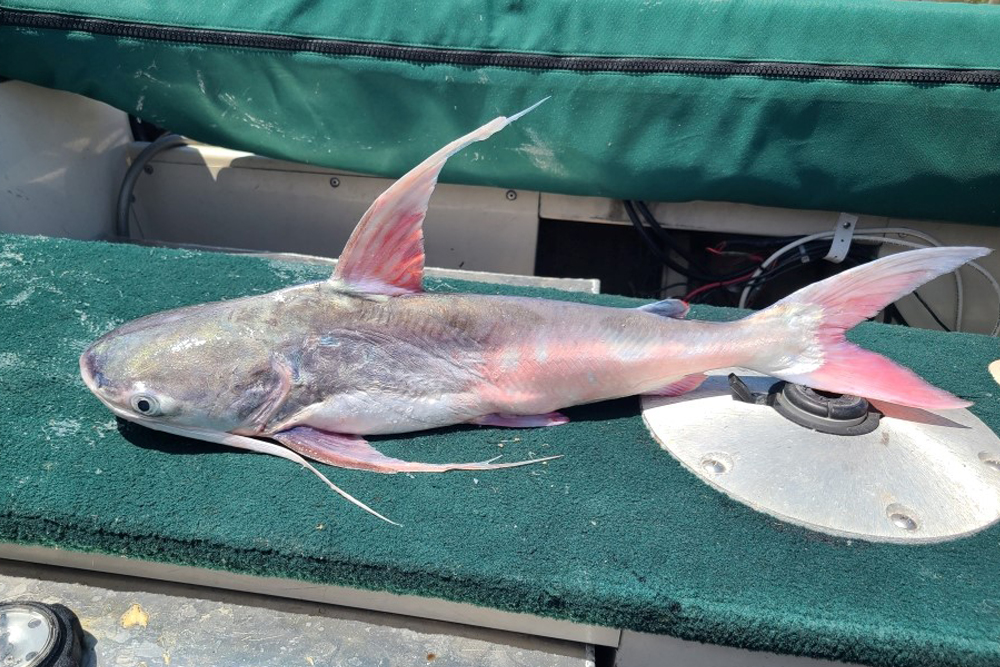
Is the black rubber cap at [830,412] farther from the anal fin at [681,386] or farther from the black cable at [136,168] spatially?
the black cable at [136,168]

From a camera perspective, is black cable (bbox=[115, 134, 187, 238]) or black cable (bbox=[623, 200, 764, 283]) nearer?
black cable (bbox=[623, 200, 764, 283])

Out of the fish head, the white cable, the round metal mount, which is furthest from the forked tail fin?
the round metal mount

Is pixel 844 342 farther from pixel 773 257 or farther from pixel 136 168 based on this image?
pixel 136 168

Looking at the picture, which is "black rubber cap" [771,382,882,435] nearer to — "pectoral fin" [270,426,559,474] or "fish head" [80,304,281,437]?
"pectoral fin" [270,426,559,474]

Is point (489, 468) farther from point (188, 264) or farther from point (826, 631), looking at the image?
point (188, 264)

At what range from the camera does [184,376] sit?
1.42 meters

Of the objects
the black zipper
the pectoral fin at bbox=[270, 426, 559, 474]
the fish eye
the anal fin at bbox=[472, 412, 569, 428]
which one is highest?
the black zipper

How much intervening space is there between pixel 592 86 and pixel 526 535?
4.75ft

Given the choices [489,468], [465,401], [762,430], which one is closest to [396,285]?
[465,401]

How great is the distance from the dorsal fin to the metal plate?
26.1 inches

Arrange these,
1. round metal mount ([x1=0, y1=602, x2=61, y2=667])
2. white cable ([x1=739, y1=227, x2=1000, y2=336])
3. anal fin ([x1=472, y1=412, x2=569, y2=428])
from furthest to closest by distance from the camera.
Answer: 1. white cable ([x1=739, y1=227, x2=1000, y2=336])
2. anal fin ([x1=472, y1=412, x2=569, y2=428])
3. round metal mount ([x1=0, y1=602, x2=61, y2=667])

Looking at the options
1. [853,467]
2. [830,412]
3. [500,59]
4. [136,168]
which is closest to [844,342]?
[830,412]

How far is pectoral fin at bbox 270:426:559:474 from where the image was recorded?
4.67 feet

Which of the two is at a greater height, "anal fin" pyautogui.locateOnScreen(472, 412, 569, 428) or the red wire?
"anal fin" pyautogui.locateOnScreen(472, 412, 569, 428)
